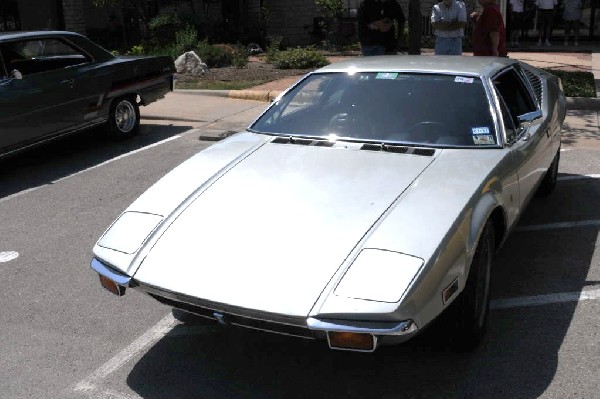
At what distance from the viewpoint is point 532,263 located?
5.00m

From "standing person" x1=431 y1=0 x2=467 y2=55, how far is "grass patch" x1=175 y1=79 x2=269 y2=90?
366cm

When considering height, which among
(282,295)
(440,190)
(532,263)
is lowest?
(532,263)

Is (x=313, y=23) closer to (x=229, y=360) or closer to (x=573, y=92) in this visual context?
(x=573, y=92)

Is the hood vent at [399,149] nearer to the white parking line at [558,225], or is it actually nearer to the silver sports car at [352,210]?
the silver sports car at [352,210]

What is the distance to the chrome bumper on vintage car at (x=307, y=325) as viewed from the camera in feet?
9.94

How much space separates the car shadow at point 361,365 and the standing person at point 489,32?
531 cm

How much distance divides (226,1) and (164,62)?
11.5m

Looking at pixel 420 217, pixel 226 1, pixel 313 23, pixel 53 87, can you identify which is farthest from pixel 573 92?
pixel 226 1

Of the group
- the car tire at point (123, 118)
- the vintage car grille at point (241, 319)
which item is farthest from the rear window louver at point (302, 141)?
the car tire at point (123, 118)

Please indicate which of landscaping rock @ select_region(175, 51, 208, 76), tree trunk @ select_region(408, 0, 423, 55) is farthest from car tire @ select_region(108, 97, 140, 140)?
tree trunk @ select_region(408, 0, 423, 55)

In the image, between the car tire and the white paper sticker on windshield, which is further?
the car tire

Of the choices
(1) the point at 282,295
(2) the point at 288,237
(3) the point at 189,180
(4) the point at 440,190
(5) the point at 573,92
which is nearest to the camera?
(1) the point at 282,295

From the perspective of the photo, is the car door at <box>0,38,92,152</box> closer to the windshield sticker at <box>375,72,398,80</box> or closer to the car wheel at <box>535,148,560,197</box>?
the windshield sticker at <box>375,72,398,80</box>

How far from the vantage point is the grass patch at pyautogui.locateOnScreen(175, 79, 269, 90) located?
40.7 feet
